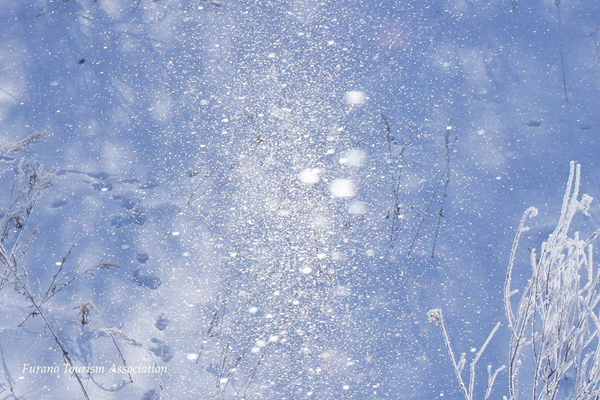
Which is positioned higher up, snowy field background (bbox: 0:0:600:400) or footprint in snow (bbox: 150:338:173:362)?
snowy field background (bbox: 0:0:600:400)

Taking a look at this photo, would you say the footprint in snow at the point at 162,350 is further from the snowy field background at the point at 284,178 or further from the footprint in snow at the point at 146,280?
the footprint in snow at the point at 146,280

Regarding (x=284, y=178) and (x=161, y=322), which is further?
(x=284, y=178)

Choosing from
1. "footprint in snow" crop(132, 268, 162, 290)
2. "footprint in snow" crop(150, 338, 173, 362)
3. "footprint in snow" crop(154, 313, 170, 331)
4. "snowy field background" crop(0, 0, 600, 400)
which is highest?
"snowy field background" crop(0, 0, 600, 400)

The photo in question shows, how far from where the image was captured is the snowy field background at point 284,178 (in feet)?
7.41

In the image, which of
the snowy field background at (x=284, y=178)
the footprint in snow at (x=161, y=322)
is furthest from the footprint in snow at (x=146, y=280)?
the footprint in snow at (x=161, y=322)

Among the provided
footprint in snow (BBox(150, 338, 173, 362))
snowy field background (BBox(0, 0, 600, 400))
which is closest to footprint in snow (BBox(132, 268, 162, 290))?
snowy field background (BBox(0, 0, 600, 400))

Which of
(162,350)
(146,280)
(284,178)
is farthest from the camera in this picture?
(284,178)

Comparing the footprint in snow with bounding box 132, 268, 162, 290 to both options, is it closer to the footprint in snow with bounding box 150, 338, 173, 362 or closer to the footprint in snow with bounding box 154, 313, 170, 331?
the footprint in snow with bounding box 154, 313, 170, 331

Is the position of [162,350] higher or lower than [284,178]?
lower

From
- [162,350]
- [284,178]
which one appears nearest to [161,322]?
[162,350]

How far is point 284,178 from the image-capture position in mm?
2924

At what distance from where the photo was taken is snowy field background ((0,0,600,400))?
226cm

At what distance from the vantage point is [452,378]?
2166mm

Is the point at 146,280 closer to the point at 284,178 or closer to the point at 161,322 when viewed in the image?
the point at 161,322
